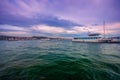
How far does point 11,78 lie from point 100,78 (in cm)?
538

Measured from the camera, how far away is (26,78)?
14.3 ft

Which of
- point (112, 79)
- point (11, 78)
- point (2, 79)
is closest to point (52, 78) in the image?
A: point (11, 78)

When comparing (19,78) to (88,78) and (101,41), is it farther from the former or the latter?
(101,41)

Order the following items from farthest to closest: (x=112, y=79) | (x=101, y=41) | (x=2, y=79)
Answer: (x=101, y=41), (x=112, y=79), (x=2, y=79)

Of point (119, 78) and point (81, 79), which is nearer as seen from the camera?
point (81, 79)

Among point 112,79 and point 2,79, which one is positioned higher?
point 2,79

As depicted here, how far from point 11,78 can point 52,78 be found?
2409 millimetres

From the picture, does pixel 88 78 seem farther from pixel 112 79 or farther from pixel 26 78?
pixel 26 78

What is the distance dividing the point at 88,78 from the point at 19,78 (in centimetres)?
413

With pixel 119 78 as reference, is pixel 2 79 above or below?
above

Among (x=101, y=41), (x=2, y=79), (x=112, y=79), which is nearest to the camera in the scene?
(x=2, y=79)

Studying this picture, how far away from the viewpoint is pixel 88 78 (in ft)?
14.8

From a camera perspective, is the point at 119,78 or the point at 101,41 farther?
the point at 101,41

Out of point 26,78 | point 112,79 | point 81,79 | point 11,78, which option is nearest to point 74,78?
point 81,79
